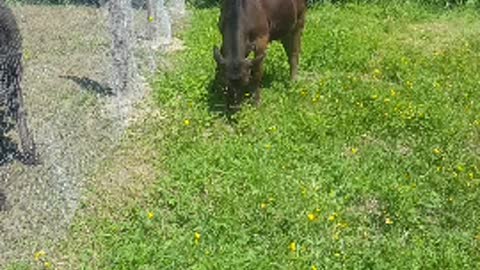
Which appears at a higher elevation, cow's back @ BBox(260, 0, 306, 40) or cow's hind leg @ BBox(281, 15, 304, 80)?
cow's back @ BBox(260, 0, 306, 40)

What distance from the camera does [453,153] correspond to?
694 cm

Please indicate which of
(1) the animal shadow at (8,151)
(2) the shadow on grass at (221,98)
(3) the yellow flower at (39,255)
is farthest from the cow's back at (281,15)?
(3) the yellow flower at (39,255)

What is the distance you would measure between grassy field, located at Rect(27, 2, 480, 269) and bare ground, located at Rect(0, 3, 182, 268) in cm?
29

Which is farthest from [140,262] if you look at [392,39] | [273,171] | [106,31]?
[392,39]

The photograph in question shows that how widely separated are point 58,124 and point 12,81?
0.99 meters

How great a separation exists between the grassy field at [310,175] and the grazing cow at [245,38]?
325mm

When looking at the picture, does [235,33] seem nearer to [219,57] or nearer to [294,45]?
[219,57]

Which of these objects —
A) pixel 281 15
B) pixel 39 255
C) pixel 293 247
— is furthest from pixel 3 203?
pixel 281 15

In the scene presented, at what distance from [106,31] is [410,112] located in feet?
16.2

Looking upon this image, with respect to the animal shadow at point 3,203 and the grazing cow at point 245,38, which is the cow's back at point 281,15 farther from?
the animal shadow at point 3,203

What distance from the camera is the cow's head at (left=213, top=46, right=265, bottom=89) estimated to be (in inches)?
286

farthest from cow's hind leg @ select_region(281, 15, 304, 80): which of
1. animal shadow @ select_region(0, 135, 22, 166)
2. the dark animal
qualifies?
animal shadow @ select_region(0, 135, 22, 166)

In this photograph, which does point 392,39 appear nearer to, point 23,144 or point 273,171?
point 273,171

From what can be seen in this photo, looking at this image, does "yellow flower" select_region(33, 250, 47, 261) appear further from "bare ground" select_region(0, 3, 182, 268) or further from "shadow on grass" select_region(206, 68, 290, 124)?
"shadow on grass" select_region(206, 68, 290, 124)
